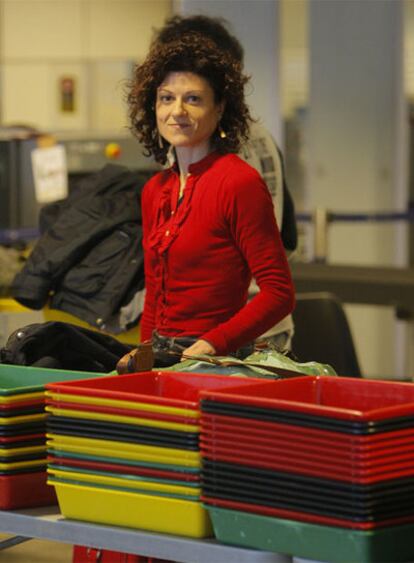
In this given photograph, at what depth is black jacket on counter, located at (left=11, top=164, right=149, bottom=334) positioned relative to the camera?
351 centimetres

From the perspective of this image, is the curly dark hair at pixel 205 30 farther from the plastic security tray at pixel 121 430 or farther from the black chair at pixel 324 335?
the plastic security tray at pixel 121 430

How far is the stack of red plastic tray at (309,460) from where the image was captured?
5.00 feet

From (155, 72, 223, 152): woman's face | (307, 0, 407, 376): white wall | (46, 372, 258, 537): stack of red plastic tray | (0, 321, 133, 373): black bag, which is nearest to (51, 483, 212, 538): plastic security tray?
(46, 372, 258, 537): stack of red plastic tray

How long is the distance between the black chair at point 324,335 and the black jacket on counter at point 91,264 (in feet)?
2.33

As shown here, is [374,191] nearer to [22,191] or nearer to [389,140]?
[389,140]

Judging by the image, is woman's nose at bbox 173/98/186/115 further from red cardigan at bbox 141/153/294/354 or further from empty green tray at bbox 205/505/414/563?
empty green tray at bbox 205/505/414/563

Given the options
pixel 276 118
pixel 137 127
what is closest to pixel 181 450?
pixel 137 127

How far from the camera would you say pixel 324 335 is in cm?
409

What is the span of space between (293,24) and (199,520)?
301 inches

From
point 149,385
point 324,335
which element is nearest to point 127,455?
point 149,385

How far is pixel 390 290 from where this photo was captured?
17.9 ft

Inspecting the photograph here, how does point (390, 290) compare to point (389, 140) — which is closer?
point (390, 290)

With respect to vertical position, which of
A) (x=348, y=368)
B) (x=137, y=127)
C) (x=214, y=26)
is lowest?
(x=348, y=368)

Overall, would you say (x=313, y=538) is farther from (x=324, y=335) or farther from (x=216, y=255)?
(x=324, y=335)
